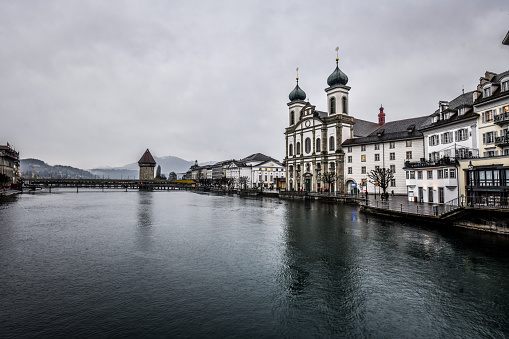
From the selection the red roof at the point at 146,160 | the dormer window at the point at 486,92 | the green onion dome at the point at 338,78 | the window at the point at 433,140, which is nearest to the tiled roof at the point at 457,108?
the window at the point at 433,140

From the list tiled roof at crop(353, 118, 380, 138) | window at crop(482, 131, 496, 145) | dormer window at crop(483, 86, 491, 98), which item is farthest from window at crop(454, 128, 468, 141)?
tiled roof at crop(353, 118, 380, 138)

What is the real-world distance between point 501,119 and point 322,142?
44835 millimetres

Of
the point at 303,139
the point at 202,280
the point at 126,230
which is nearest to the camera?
the point at 202,280

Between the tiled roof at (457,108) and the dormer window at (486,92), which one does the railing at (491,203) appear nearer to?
the tiled roof at (457,108)

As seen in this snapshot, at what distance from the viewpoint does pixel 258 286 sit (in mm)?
13109

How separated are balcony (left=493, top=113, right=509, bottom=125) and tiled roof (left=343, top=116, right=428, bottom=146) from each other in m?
24.1

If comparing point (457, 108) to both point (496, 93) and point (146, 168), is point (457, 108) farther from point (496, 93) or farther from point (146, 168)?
point (146, 168)

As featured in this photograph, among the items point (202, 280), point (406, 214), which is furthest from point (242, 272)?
point (406, 214)

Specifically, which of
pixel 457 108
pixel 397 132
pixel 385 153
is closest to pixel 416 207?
pixel 457 108

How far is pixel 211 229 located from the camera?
2858cm

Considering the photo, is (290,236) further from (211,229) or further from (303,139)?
(303,139)

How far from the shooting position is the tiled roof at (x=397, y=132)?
55666 millimetres

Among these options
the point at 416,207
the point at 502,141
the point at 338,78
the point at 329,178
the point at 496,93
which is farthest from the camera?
the point at 338,78

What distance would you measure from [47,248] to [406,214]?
31442mm
